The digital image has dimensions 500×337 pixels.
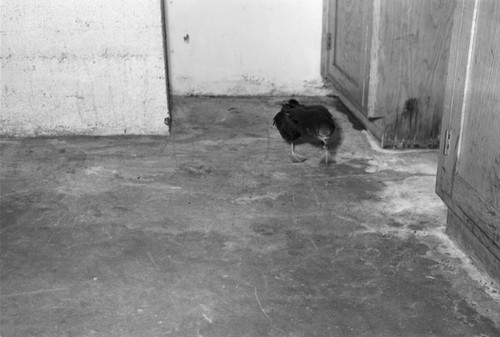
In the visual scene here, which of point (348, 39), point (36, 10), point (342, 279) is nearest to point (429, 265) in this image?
point (342, 279)

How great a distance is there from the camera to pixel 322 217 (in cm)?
269

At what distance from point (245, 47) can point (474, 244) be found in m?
2.54

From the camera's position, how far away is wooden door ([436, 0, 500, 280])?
6.57ft

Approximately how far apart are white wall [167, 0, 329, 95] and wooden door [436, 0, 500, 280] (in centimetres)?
Answer: 217

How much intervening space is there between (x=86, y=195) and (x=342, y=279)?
52.4 inches

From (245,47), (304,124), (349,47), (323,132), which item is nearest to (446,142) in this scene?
(323,132)

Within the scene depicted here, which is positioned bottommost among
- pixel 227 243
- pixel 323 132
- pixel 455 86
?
pixel 227 243

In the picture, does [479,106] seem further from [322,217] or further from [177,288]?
[177,288]

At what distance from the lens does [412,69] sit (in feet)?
10.8

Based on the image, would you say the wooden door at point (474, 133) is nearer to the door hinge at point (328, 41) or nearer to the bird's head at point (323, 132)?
the bird's head at point (323, 132)

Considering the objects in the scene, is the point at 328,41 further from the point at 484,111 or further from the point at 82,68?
the point at 484,111

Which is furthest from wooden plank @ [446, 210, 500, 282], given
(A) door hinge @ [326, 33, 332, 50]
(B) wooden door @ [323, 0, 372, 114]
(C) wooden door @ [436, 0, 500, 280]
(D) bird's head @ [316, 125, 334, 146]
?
(A) door hinge @ [326, 33, 332, 50]

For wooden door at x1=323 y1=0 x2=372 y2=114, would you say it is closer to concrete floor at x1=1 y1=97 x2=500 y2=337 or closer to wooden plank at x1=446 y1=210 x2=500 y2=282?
concrete floor at x1=1 y1=97 x2=500 y2=337

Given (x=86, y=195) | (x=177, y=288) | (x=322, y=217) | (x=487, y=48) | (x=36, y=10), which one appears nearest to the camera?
(x=487, y=48)
